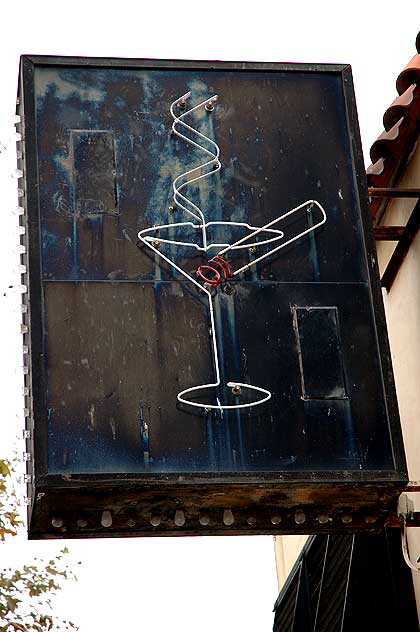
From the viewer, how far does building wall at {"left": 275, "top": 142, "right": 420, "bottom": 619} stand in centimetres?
1097

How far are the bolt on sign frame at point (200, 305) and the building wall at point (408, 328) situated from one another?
4.16 ft

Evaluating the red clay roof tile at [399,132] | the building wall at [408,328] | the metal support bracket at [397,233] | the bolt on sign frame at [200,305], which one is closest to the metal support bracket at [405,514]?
the bolt on sign frame at [200,305]

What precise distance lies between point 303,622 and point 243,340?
3899 mm

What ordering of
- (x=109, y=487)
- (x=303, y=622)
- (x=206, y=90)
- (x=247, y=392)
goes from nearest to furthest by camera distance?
(x=109, y=487), (x=247, y=392), (x=206, y=90), (x=303, y=622)

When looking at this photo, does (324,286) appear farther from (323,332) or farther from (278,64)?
(278,64)

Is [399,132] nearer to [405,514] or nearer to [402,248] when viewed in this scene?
[402,248]

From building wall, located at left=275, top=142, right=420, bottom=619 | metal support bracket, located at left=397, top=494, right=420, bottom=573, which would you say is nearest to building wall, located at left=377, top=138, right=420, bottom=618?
building wall, located at left=275, top=142, right=420, bottom=619

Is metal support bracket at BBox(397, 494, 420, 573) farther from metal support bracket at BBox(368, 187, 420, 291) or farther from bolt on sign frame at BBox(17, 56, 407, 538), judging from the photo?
metal support bracket at BBox(368, 187, 420, 291)

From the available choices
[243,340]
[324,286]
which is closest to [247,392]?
[243,340]

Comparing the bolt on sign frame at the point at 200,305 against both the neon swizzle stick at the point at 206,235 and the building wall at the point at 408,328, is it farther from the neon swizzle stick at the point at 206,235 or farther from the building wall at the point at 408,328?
the building wall at the point at 408,328

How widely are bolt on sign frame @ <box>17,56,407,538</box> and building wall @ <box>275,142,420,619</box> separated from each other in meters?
1.27

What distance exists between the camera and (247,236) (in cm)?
969

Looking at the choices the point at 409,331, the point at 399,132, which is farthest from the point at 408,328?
the point at 399,132

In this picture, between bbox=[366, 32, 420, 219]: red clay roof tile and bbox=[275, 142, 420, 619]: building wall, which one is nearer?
bbox=[366, 32, 420, 219]: red clay roof tile
